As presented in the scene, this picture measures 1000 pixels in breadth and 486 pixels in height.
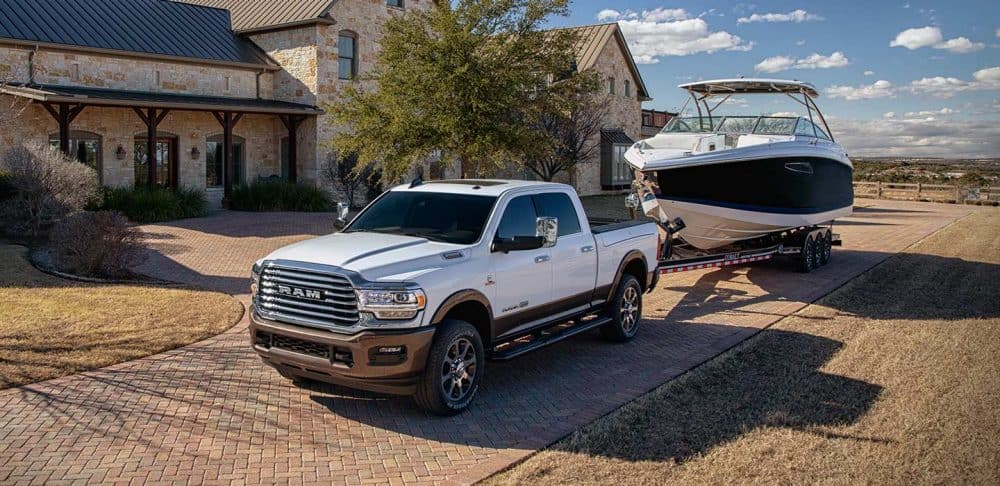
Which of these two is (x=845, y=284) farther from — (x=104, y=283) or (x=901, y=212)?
(x=901, y=212)

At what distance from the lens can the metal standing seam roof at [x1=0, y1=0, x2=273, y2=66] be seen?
23.4 m

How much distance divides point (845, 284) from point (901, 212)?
76.2 ft

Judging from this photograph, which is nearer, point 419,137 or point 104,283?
point 104,283

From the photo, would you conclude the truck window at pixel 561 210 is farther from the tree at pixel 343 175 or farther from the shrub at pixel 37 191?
the tree at pixel 343 175

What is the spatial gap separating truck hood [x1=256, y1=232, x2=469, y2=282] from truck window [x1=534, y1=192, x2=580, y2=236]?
1.59m

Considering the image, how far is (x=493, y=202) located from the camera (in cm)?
814

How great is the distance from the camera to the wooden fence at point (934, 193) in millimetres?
43438

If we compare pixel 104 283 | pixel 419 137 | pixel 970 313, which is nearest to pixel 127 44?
pixel 419 137

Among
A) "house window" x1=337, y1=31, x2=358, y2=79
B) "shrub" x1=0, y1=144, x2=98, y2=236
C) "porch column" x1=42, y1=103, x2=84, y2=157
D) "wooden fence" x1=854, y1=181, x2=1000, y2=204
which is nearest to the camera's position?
"shrub" x1=0, y1=144, x2=98, y2=236

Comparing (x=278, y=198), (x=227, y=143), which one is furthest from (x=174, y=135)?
(x=278, y=198)

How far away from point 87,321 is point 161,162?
1748 cm

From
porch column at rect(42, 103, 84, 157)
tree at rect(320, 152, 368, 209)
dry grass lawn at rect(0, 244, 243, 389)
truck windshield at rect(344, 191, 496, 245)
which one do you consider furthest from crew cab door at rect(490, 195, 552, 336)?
tree at rect(320, 152, 368, 209)

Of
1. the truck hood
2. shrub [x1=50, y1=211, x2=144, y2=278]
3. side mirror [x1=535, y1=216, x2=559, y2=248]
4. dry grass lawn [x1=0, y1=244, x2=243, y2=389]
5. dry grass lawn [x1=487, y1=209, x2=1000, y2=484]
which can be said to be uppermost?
side mirror [x1=535, y1=216, x2=559, y2=248]

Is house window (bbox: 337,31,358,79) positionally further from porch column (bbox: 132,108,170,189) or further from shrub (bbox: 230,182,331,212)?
porch column (bbox: 132,108,170,189)
